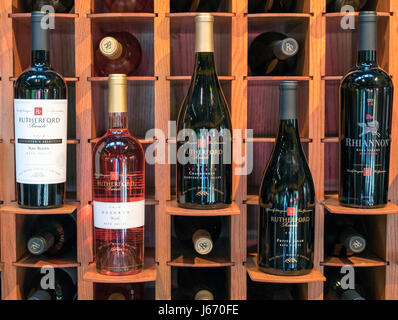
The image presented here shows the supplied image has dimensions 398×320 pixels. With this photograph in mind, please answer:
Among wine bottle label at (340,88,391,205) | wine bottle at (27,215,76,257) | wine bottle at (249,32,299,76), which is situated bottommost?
wine bottle at (27,215,76,257)

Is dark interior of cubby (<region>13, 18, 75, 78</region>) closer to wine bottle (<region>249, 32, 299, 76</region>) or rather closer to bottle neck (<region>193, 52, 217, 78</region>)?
bottle neck (<region>193, 52, 217, 78</region>)

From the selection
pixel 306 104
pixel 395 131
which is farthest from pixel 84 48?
pixel 395 131

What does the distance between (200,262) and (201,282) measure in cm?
17

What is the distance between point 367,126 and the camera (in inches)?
44.0

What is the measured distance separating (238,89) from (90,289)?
68 centimetres

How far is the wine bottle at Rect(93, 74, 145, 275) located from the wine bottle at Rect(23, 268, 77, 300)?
11.2 inches

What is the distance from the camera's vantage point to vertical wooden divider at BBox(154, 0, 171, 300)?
122 cm

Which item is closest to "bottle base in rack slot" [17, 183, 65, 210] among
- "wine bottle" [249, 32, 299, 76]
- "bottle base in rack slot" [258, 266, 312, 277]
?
"bottle base in rack slot" [258, 266, 312, 277]

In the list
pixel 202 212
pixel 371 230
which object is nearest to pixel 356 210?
pixel 371 230

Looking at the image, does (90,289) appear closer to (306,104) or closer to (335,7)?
(306,104)

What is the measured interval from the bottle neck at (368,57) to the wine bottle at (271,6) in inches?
11.9

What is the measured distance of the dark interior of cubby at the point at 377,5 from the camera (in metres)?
1.23

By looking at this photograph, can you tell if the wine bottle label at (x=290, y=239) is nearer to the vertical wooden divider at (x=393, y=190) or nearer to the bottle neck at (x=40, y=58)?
the vertical wooden divider at (x=393, y=190)
